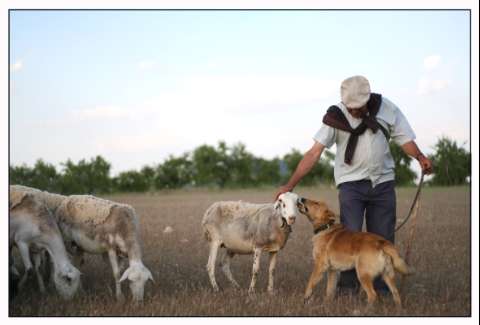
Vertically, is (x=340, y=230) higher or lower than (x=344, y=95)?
lower

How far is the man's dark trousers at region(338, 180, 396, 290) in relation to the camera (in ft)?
29.5

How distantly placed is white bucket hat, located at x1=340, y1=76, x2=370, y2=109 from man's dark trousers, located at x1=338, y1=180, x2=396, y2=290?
3.90 feet

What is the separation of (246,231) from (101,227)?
2.39m

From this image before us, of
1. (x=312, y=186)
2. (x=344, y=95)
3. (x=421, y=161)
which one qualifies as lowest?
(x=312, y=186)

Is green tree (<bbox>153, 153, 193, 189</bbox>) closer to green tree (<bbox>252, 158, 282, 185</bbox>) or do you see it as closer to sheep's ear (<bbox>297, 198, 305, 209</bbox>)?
green tree (<bbox>252, 158, 282, 185</bbox>)

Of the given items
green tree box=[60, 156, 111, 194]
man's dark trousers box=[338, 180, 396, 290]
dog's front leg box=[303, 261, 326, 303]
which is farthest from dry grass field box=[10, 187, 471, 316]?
green tree box=[60, 156, 111, 194]

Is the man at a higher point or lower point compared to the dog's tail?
higher

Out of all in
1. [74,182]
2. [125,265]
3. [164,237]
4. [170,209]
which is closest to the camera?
[125,265]

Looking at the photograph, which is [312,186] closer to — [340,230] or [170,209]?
[170,209]

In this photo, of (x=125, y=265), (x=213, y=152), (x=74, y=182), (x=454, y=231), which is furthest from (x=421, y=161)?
(x=213, y=152)

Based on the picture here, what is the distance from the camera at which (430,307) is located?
8.23 metres

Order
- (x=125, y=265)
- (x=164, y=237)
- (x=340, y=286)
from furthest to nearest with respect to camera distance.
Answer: (x=164, y=237)
(x=125, y=265)
(x=340, y=286)

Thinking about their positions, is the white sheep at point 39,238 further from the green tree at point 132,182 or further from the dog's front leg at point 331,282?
the green tree at point 132,182

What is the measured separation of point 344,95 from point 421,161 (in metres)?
1.45
